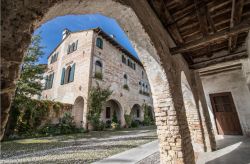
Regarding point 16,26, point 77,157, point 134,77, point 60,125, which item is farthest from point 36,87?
point 134,77

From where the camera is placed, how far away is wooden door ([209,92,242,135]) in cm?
672

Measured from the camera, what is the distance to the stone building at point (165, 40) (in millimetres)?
752

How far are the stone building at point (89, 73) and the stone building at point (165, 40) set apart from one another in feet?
25.6

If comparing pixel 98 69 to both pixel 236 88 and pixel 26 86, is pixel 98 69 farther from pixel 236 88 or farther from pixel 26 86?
pixel 236 88

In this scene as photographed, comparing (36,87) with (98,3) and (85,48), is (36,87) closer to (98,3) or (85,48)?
(85,48)


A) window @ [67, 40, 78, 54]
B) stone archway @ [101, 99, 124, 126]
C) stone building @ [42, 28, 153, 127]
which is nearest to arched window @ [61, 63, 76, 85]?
stone building @ [42, 28, 153, 127]

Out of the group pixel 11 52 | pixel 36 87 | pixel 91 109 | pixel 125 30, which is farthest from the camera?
pixel 91 109

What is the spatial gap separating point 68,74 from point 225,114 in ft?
38.6

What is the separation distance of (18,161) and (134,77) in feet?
43.6

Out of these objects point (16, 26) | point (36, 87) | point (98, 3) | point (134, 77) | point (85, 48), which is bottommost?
point (16, 26)

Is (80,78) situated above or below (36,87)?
above

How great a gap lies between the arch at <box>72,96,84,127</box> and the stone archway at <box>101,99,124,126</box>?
189cm

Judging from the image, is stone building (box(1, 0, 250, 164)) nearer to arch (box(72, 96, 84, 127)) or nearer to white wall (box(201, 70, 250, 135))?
white wall (box(201, 70, 250, 135))

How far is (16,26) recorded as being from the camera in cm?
75
